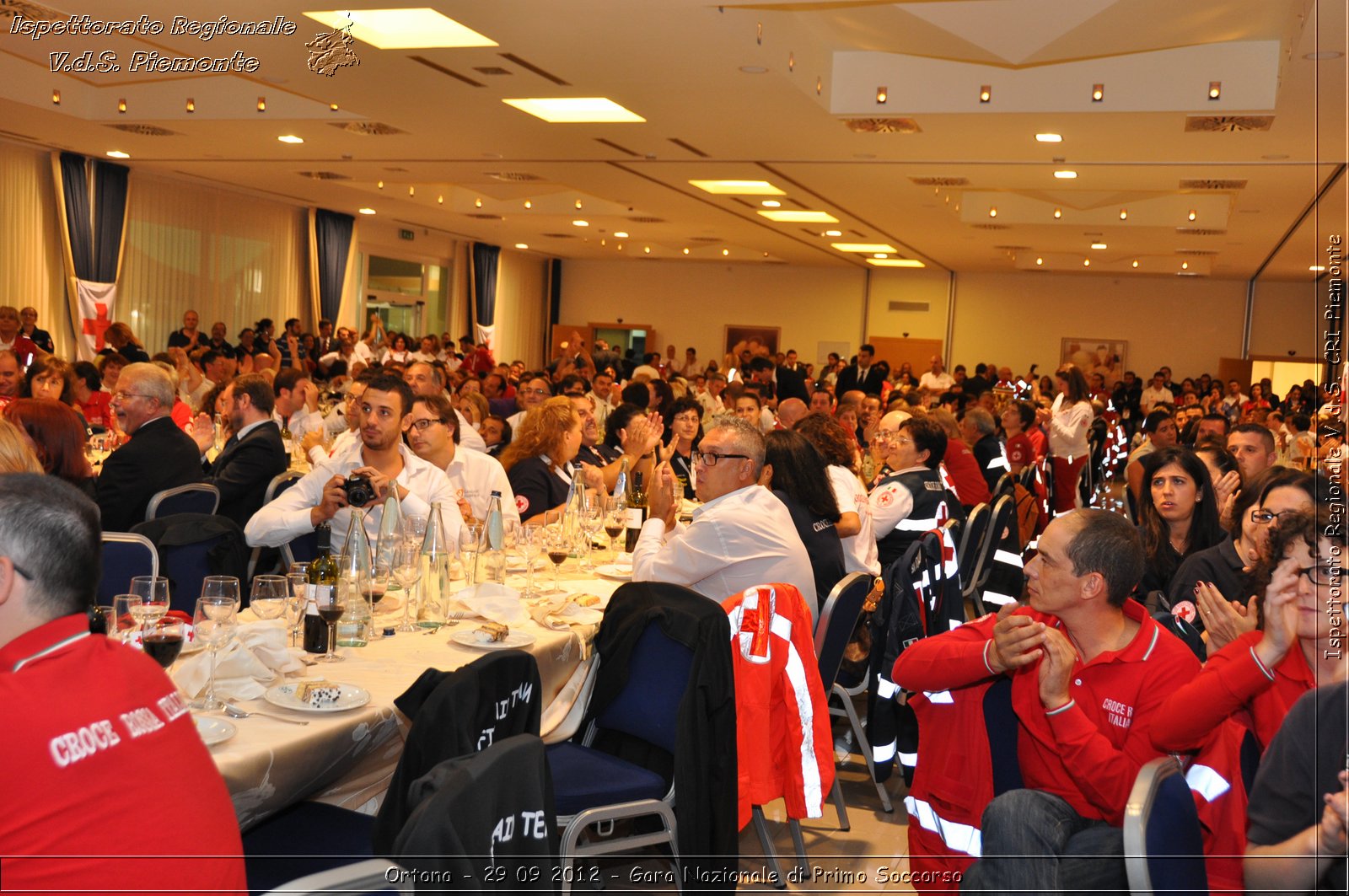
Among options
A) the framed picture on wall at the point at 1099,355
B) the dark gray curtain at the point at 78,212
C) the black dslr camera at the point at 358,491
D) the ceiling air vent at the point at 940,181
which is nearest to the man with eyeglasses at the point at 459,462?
the black dslr camera at the point at 358,491

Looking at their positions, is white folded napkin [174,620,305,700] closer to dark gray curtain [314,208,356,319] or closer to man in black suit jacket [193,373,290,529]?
man in black suit jacket [193,373,290,529]

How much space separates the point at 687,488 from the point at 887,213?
836 cm

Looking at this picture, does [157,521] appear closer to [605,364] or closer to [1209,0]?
[1209,0]

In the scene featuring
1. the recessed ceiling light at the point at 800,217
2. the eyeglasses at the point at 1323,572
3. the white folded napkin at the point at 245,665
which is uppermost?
the recessed ceiling light at the point at 800,217

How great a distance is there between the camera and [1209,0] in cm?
640

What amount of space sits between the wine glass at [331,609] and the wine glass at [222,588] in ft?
0.65

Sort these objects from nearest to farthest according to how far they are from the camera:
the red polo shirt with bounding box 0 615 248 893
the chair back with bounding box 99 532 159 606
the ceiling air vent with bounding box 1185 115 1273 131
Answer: the red polo shirt with bounding box 0 615 248 893
the chair back with bounding box 99 532 159 606
the ceiling air vent with bounding box 1185 115 1273 131

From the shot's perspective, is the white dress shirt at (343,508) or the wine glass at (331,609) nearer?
the wine glass at (331,609)

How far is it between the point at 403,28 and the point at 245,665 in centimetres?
541

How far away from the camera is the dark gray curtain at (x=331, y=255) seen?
18.0 metres

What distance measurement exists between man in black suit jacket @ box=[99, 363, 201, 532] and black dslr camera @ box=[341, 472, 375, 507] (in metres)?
1.52

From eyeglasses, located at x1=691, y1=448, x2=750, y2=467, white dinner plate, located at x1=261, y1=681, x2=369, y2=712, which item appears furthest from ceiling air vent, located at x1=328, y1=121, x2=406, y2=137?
white dinner plate, located at x1=261, y1=681, x2=369, y2=712

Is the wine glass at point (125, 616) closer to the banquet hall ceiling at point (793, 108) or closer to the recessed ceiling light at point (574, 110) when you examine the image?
the banquet hall ceiling at point (793, 108)

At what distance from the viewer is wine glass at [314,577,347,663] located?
2.76 m
